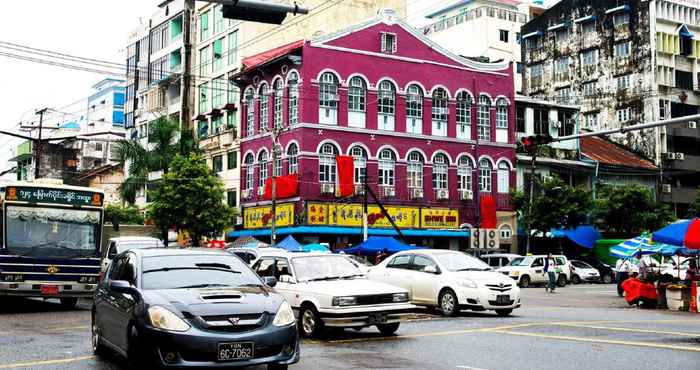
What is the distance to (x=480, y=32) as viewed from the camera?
85625 millimetres

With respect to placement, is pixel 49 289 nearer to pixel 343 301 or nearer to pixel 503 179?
pixel 343 301

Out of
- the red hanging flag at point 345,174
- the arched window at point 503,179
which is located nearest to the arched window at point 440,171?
the arched window at point 503,179

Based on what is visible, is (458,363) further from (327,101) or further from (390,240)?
(327,101)

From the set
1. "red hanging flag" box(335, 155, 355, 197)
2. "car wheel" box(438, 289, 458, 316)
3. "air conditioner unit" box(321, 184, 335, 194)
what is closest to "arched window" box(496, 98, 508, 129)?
"red hanging flag" box(335, 155, 355, 197)

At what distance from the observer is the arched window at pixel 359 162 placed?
4606 centimetres

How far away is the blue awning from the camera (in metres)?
44.3

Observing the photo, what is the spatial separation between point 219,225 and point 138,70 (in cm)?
3218

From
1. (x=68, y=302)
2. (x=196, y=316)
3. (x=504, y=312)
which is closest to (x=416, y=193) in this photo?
(x=68, y=302)

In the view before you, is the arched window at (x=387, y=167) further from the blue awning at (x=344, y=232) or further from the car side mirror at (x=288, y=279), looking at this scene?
the car side mirror at (x=288, y=279)

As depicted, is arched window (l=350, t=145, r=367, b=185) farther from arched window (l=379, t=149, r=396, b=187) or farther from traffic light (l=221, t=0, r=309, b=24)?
traffic light (l=221, t=0, r=309, b=24)

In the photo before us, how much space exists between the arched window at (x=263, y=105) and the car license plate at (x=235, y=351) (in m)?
39.9

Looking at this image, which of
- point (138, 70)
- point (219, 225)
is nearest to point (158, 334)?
point (219, 225)

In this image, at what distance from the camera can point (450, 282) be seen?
18.9m

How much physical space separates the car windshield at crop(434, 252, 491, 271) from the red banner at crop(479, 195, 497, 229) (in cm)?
3004
